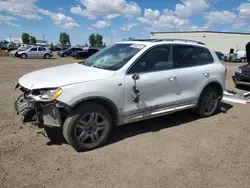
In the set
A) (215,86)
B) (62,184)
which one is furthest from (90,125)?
(215,86)

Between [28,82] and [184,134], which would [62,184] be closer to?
[28,82]

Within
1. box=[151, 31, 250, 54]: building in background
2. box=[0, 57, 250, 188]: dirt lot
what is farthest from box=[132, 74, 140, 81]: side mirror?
box=[151, 31, 250, 54]: building in background

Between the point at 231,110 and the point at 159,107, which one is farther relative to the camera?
the point at 231,110

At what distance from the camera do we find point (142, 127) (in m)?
4.61

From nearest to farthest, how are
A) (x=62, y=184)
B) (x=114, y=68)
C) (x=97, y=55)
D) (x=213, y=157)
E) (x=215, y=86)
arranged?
1. (x=62, y=184)
2. (x=213, y=157)
3. (x=114, y=68)
4. (x=97, y=55)
5. (x=215, y=86)

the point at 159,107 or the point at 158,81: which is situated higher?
the point at 158,81

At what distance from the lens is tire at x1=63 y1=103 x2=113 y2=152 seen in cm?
338

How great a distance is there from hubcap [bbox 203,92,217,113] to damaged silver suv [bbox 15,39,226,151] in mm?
148

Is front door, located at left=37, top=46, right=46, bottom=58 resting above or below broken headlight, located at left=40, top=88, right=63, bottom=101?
above

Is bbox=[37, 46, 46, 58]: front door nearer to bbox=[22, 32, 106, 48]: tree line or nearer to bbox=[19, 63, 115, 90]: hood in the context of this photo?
bbox=[19, 63, 115, 90]: hood

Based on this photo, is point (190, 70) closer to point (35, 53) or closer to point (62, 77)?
point (62, 77)

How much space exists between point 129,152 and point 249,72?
7218 millimetres

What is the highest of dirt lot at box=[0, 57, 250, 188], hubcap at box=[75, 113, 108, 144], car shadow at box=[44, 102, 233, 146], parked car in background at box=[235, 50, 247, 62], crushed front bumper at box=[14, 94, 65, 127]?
parked car in background at box=[235, 50, 247, 62]

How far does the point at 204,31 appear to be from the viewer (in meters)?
55.6
